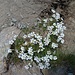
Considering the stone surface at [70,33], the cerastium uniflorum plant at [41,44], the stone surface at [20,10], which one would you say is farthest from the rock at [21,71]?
the stone surface at [20,10]

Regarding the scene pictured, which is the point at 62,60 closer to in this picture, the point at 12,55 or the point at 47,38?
the point at 47,38

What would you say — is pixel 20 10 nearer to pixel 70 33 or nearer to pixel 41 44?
pixel 70 33

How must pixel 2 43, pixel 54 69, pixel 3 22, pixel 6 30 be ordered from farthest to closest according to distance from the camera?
pixel 3 22, pixel 6 30, pixel 2 43, pixel 54 69

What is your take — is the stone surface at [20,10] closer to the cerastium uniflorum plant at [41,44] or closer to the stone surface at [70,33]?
the stone surface at [70,33]

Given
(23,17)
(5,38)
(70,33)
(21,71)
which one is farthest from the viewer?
(23,17)

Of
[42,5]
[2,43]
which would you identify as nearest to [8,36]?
[2,43]

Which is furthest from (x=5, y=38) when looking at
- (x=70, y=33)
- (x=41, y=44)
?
(x=70, y=33)
